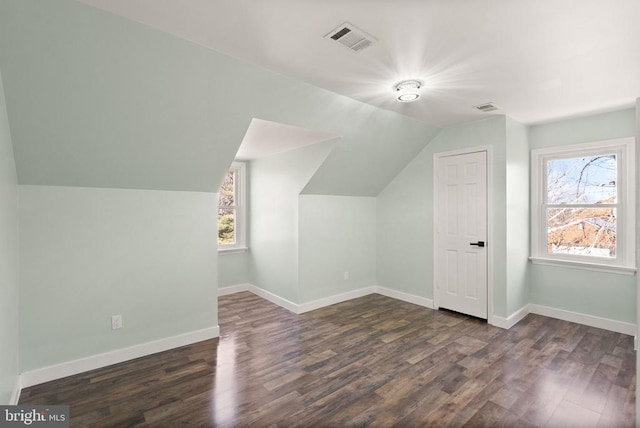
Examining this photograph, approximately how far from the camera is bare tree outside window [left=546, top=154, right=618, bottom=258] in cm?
361

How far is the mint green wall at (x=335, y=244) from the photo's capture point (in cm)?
430

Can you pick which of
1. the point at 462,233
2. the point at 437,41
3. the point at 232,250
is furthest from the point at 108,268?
the point at 462,233

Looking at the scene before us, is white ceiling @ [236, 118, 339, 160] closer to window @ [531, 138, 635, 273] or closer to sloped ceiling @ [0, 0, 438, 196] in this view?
sloped ceiling @ [0, 0, 438, 196]

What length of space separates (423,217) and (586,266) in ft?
6.29

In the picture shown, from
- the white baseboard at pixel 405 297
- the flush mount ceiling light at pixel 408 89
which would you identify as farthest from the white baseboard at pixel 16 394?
the white baseboard at pixel 405 297

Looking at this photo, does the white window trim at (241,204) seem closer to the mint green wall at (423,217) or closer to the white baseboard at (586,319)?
the mint green wall at (423,217)

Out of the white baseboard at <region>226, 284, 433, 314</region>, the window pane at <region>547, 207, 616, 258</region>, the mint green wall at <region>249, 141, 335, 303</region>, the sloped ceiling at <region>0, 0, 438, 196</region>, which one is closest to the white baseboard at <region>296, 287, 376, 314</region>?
the white baseboard at <region>226, 284, 433, 314</region>

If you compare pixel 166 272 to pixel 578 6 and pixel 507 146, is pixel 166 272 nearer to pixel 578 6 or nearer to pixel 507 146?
pixel 578 6

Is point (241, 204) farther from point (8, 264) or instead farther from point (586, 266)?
point (586, 266)

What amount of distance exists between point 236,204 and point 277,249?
4.31ft

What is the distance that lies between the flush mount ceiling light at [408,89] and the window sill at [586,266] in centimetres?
283

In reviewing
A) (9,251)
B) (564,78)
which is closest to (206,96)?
(9,251)

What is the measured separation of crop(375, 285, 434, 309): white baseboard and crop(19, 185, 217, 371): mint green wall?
2703 mm

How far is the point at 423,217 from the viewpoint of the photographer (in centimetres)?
452
